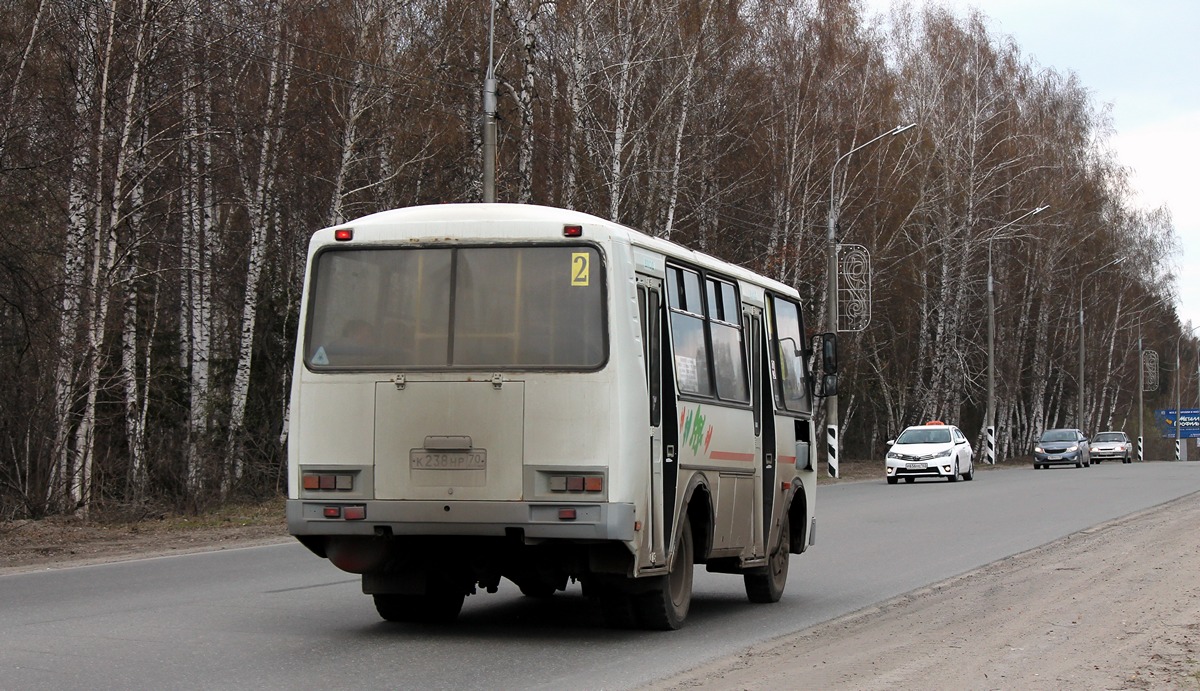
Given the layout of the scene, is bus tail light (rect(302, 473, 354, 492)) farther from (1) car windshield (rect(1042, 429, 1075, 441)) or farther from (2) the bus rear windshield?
(1) car windshield (rect(1042, 429, 1075, 441))

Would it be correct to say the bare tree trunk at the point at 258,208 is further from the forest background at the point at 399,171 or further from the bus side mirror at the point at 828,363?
the bus side mirror at the point at 828,363

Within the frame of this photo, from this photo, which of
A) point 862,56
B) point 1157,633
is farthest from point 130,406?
point 862,56

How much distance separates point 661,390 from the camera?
35.7 feet

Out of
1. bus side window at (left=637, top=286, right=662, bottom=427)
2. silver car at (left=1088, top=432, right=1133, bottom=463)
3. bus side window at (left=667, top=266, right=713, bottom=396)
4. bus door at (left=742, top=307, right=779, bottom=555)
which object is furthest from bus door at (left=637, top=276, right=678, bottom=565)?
silver car at (left=1088, top=432, right=1133, bottom=463)

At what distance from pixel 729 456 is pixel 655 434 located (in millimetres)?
1735

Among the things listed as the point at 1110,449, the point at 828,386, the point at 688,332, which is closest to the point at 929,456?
the point at 828,386

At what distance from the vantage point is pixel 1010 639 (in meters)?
10.7

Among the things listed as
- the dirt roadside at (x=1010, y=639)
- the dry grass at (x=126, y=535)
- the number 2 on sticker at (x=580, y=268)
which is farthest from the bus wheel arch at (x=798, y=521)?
the dry grass at (x=126, y=535)

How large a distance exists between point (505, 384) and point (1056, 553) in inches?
409

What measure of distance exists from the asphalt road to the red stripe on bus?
3.97 ft

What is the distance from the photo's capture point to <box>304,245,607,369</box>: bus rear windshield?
10.3 meters

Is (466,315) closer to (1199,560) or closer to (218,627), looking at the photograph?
(218,627)

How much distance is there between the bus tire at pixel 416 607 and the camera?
11.5 meters

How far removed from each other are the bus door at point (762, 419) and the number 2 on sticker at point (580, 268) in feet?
8.84
